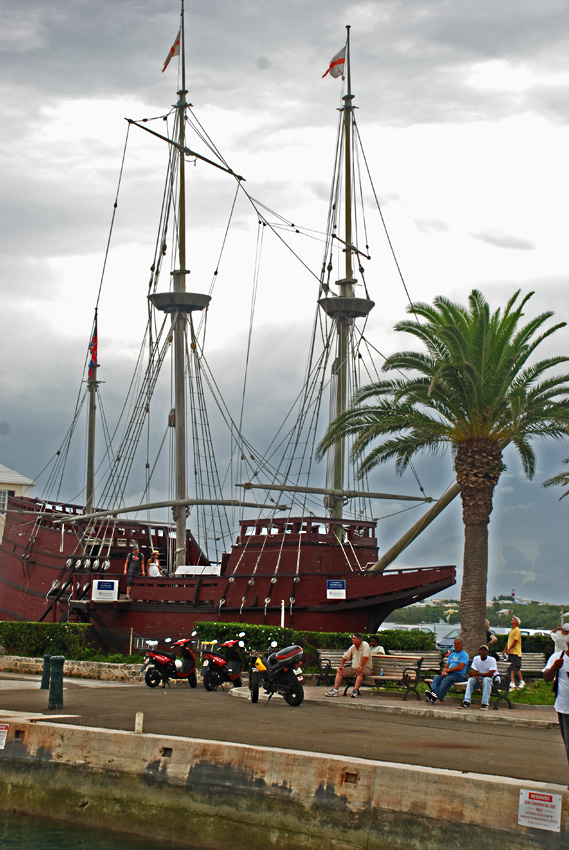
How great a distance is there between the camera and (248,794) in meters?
11.9

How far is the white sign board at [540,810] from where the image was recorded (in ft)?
32.0

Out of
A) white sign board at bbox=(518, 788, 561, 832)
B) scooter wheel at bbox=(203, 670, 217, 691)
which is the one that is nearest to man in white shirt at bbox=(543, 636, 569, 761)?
white sign board at bbox=(518, 788, 561, 832)

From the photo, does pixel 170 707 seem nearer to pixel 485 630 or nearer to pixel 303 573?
pixel 485 630

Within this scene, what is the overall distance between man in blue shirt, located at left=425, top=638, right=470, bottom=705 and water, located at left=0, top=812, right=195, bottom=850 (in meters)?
6.85

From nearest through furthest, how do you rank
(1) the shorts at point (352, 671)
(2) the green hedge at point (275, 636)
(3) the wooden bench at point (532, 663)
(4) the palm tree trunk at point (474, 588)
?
(1) the shorts at point (352, 671), (3) the wooden bench at point (532, 663), (4) the palm tree trunk at point (474, 588), (2) the green hedge at point (275, 636)

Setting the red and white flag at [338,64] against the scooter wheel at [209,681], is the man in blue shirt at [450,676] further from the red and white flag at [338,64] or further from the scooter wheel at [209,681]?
the red and white flag at [338,64]

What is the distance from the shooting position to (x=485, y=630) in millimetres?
21938

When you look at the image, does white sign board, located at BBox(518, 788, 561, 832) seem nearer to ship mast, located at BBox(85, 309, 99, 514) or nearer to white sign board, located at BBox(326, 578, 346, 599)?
white sign board, located at BBox(326, 578, 346, 599)

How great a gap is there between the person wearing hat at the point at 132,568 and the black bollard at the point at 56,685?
1602 centimetres

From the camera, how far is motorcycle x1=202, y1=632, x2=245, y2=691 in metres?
20.6

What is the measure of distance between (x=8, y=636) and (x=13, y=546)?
1335 centimetres

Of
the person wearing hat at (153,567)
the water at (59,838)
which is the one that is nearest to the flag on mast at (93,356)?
the person wearing hat at (153,567)

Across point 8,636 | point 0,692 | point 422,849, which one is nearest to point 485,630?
point 0,692

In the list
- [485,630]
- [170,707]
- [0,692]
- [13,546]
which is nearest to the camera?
[170,707]
